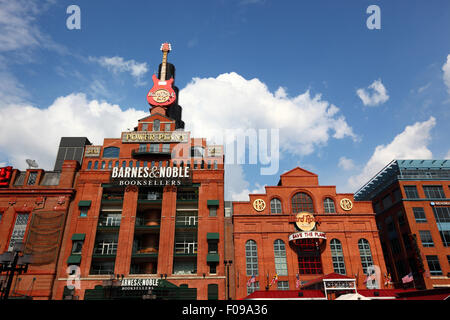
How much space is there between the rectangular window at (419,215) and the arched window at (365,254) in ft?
53.2

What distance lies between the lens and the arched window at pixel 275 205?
53062 mm

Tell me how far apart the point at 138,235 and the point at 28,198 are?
1929 cm

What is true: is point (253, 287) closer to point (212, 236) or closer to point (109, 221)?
point (212, 236)

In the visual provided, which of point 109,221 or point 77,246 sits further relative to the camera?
point 109,221

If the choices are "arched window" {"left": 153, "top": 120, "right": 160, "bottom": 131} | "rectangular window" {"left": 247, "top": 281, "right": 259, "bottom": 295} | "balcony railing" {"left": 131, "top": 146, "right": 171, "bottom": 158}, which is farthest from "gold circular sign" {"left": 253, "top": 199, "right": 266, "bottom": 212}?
"arched window" {"left": 153, "top": 120, "right": 160, "bottom": 131}

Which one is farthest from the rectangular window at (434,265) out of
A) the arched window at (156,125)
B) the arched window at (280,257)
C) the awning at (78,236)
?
the awning at (78,236)

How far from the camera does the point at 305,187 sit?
54219 millimetres

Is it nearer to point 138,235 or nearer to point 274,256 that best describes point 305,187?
point 274,256

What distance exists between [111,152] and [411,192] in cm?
5903

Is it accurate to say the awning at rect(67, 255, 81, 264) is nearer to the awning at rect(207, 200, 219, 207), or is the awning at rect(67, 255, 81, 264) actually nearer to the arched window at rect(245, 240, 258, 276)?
the awning at rect(207, 200, 219, 207)

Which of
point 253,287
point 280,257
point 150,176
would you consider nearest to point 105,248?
point 150,176

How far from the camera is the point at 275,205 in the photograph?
175ft

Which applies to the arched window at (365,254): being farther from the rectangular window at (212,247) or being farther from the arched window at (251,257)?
the rectangular window at (212,247)
